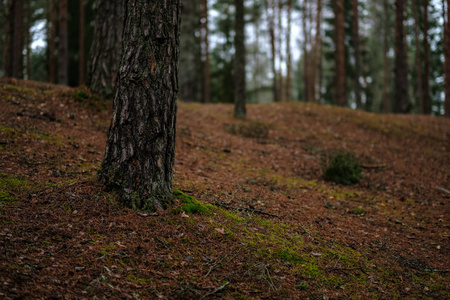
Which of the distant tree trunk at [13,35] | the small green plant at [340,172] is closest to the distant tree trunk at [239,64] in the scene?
the small green plant at [340,172]

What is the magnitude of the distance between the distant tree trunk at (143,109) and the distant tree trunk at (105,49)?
418 centimetres

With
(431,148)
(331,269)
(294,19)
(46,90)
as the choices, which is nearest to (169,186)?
(331,269)

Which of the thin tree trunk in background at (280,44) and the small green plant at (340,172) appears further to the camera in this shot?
the thin tree trunk in background at (280,44)

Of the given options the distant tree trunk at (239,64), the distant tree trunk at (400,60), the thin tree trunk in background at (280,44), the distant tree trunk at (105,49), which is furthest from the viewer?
the thin tree trunk in background at (280,44)

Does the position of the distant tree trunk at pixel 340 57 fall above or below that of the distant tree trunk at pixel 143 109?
above

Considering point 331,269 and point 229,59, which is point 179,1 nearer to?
point 331,269

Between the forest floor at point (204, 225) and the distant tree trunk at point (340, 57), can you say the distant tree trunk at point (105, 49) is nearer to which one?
the forest floor at point (204, 225)

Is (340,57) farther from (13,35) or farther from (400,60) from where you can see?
(13,35)

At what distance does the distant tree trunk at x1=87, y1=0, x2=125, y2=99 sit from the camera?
7156 mm

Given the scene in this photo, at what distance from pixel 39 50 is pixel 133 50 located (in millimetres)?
21607

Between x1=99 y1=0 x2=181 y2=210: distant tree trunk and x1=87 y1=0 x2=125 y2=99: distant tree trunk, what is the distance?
4.18 metres

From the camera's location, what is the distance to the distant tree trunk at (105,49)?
7.16 metres

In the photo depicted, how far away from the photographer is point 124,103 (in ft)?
10.9

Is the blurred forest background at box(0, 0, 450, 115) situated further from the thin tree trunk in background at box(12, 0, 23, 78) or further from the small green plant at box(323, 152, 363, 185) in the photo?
the small green plant at box(323, 152, 363, 185)
